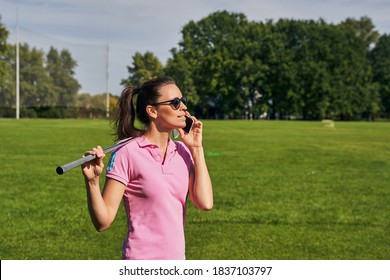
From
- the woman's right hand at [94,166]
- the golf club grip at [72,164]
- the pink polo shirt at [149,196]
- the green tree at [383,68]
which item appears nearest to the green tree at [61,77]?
the green tree at [383,68]

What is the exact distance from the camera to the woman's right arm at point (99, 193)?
2434 millimetres

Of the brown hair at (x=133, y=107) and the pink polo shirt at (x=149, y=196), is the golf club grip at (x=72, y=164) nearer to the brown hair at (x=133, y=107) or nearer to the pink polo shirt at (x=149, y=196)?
the pink polo shirt at (x=149, y=196)

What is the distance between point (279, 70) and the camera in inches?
3327

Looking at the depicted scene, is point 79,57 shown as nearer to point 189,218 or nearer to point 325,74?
point 325,74

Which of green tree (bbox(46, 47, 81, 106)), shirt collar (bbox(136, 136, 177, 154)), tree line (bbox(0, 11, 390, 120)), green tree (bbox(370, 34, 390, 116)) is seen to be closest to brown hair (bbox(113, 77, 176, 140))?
shirt collar (bbox(136, 136, 177, 154))

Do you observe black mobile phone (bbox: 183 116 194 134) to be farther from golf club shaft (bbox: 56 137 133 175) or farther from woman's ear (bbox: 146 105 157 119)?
golf club shaft (bbox: 56 137 133 175)

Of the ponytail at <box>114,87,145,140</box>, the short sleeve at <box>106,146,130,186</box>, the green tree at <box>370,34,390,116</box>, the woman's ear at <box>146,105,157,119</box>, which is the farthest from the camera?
the green tree at <box>370,34,390,116</box>

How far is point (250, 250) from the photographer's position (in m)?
6.50

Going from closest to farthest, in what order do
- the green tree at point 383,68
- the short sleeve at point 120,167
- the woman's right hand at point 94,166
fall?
the woman's right hand at point 94,166 < the short sleeve at point 120,167 < the green tree at point 383,68

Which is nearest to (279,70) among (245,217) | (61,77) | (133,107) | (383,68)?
(383,68)

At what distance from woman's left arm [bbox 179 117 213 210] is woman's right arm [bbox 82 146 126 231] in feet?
1.41

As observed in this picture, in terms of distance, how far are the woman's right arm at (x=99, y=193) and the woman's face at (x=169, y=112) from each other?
16.0 inches

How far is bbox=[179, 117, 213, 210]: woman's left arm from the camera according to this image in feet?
9.20

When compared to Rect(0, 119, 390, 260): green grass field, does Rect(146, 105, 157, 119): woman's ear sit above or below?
above
